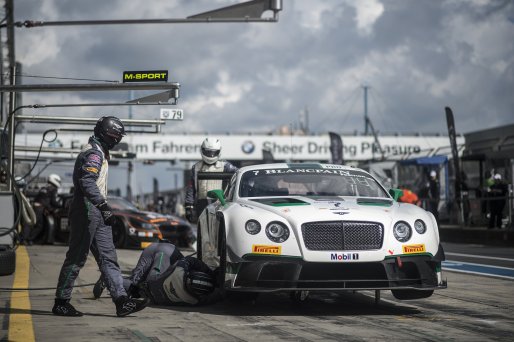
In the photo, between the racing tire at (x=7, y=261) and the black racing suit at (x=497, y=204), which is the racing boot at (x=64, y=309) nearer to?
the racing tire at (x=7, y=261)

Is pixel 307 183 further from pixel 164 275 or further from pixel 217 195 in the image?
pixel 164 275

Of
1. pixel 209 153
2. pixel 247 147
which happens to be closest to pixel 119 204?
pixel 209 153

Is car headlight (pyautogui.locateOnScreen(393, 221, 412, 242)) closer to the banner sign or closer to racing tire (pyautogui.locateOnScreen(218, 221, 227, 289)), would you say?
racing tire (pyautogui.locateOnScreen(218, 221, 227, 289))

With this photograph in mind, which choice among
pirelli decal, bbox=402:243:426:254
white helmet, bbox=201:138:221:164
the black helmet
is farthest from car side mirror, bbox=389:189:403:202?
white helmet, bbox=201:138:221:164

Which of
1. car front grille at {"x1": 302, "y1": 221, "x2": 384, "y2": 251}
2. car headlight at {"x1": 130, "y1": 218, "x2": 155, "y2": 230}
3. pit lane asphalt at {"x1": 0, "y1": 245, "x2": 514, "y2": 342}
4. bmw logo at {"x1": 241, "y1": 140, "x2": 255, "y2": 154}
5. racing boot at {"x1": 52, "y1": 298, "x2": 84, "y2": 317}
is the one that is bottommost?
pit lane asphalt at {"x1": 0, "y1": 245, "x2": 514, "y2": 342}

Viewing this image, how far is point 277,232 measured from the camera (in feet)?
25.2

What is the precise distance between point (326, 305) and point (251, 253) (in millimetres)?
1210

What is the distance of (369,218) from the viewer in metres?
7.75

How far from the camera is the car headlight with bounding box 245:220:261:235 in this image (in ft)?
25.2

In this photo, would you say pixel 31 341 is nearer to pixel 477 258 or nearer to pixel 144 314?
pixel 144 314

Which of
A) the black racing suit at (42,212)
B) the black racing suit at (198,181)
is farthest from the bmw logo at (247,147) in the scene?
the black racing suit at (198,181)

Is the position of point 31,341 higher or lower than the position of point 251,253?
lower

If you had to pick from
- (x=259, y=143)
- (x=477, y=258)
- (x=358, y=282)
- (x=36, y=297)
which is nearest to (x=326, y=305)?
(x=358, y=282)

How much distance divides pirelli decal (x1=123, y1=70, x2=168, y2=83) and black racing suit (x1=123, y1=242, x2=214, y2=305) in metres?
2.53
